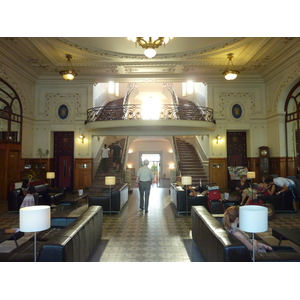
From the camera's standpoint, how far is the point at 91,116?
1202 cm

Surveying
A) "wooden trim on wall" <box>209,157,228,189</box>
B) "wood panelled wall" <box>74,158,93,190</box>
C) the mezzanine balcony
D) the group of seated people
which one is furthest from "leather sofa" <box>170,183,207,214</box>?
"wood panelled wall" <box>74,158,93,190</box>

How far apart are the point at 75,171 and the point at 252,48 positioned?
9.64 meters

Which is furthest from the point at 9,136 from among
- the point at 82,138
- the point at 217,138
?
the point at 217,138

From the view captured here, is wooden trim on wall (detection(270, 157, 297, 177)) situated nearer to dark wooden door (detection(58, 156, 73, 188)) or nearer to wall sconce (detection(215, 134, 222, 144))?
wall sconce (detection(215, 134, 222, 144))

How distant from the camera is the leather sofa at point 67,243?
8.34 ft

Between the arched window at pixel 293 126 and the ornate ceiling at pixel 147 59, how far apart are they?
1400 millimetres

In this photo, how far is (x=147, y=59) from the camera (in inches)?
420

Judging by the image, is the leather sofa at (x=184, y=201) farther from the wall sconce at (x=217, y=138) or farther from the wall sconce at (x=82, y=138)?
the wall sconce at (x=82, y=138)

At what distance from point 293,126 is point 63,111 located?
1083 cm

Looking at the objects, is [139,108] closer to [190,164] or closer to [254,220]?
[190,164]

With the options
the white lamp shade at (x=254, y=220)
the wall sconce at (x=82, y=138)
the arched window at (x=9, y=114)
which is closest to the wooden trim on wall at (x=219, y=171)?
the wall sconce at (x=82, y=138)

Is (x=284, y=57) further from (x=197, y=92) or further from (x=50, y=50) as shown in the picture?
(x=50, y=50)
